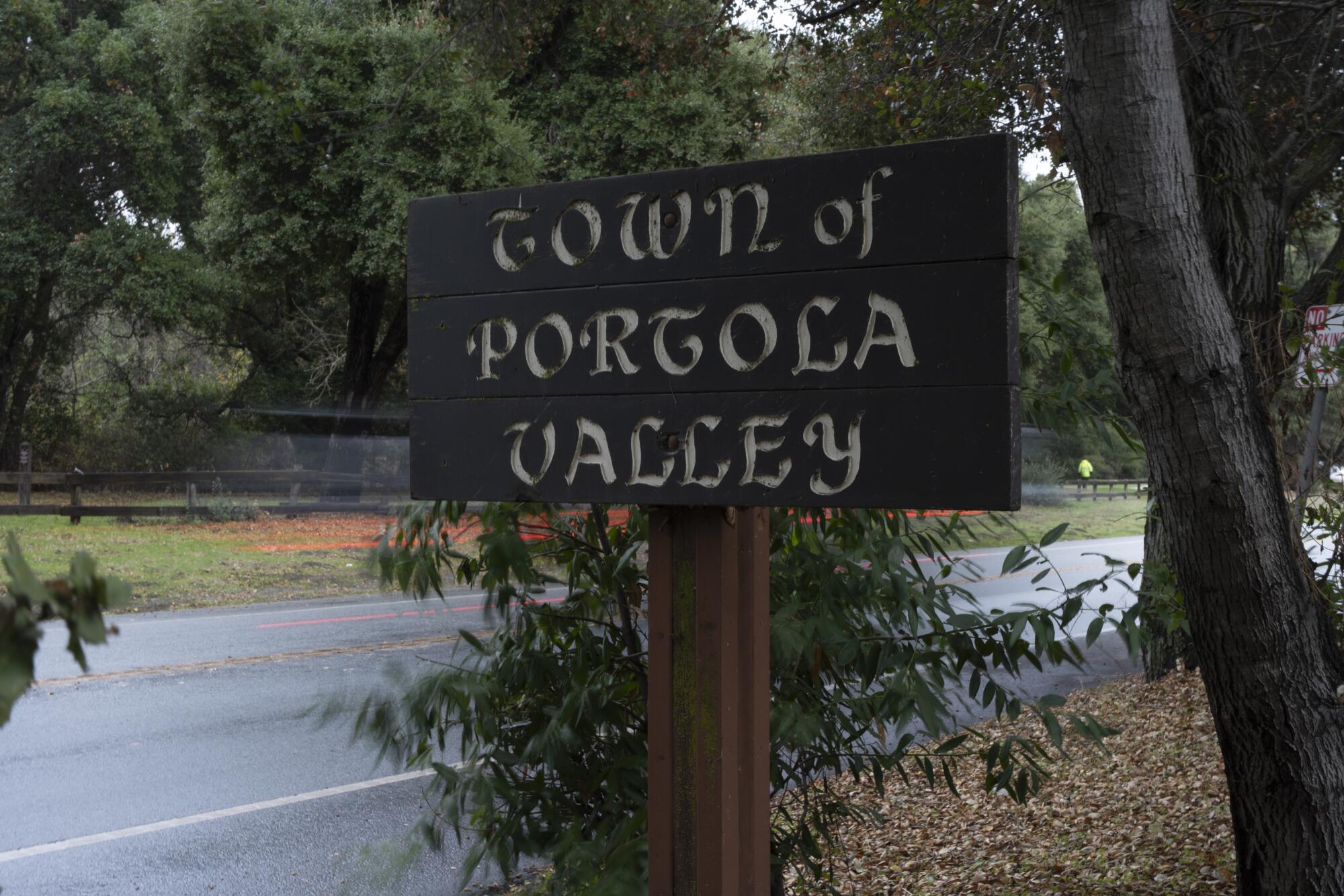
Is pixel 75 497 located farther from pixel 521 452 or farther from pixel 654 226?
pixel 654 226

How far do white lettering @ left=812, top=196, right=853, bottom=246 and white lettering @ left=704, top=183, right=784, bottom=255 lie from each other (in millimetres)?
63

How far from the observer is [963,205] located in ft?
5.73

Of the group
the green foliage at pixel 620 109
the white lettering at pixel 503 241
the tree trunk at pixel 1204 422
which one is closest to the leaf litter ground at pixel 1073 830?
the tree trunk at pixel 1204 422

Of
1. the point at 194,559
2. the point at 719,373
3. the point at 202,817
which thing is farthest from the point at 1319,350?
the point at 194,559

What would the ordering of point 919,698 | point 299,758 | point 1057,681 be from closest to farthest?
point 919,698, point 299,758, point 1057,681

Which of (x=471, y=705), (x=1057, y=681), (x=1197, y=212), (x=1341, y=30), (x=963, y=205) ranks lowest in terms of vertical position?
(x=1057, y=681)

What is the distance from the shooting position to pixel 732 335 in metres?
1.87

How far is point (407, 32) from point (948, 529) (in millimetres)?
16260

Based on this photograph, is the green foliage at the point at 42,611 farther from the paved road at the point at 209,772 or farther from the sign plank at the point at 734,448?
the paved road at the point at 209,772

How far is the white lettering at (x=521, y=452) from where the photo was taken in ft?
6.64

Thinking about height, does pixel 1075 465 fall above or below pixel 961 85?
below

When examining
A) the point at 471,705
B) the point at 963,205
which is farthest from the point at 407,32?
the point at 963,205

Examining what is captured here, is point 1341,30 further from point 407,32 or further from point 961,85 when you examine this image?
point 407,32

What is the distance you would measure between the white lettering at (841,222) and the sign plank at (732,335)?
6cm
